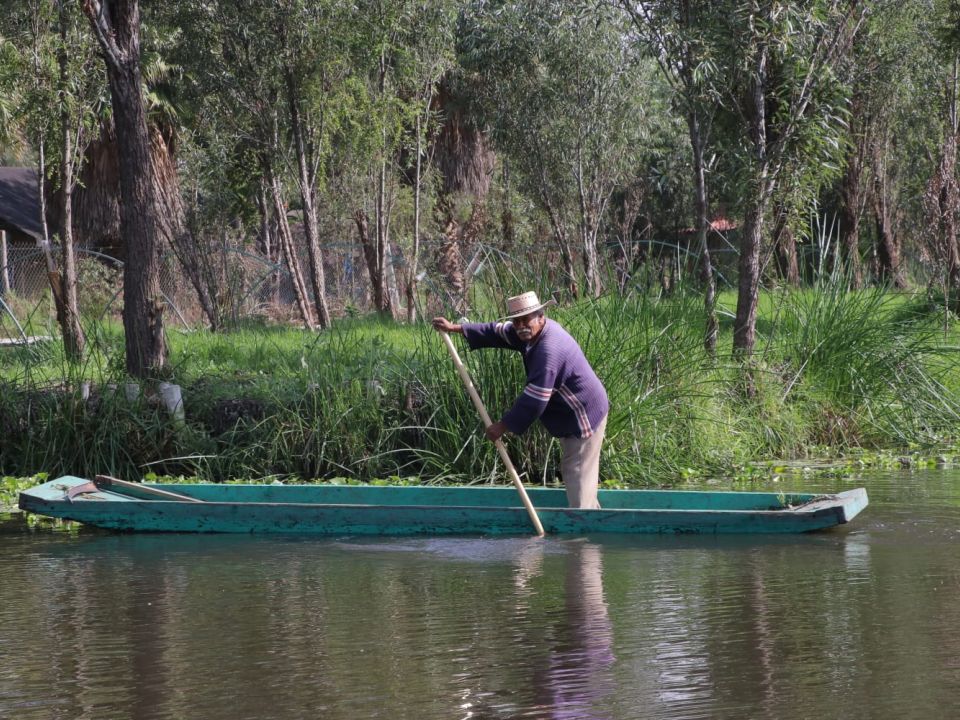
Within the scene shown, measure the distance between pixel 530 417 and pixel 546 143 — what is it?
20005mm

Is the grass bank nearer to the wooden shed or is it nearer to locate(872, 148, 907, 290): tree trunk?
locate(872, 148, 907, 290): tree trunk

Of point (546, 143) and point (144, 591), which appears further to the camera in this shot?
point (546, 143)

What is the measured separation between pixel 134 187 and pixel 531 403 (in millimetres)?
5380

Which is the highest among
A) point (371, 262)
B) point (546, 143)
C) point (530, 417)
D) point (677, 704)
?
point (546, 143)

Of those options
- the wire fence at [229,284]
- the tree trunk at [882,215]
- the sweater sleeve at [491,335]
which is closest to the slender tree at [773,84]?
the wire fence at [229,284]

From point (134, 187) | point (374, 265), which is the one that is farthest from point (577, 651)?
point (374, 265)

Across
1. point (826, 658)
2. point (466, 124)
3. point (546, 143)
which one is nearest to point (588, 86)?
point (546, 143)

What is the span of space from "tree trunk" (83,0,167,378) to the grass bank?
34cm

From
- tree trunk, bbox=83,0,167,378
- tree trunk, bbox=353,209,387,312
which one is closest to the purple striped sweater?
tree trunk, bbox=83,0,167,378

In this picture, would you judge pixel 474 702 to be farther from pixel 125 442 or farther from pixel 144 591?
pixel 125 442

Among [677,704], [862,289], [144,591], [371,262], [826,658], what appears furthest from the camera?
[371,262]

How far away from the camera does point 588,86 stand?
26.7m

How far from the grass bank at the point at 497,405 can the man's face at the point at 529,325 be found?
1.94 meters

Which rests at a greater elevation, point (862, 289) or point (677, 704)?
point (862, 289)
